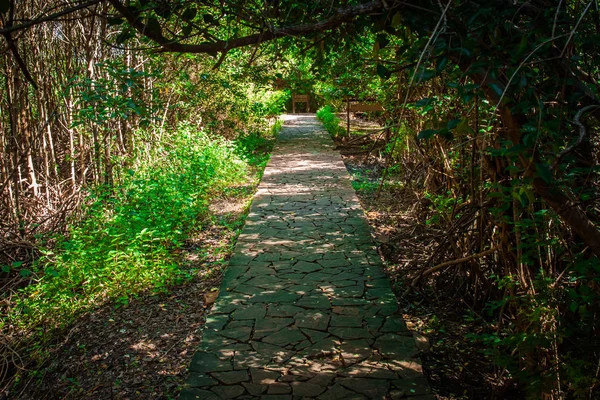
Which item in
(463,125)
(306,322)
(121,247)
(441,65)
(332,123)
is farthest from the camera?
(332,123)

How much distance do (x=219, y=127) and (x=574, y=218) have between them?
12055mm

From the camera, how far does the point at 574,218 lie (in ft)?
8.48

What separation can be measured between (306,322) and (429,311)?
1.19 metres

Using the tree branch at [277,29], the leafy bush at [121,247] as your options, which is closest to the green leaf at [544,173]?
the tree branch at [277,29]

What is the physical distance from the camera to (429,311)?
487cm

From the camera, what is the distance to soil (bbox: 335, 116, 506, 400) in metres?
3.76

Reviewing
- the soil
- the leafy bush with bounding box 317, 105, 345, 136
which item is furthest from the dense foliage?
the leafy bush with bounding box 317, 105, 345, 136

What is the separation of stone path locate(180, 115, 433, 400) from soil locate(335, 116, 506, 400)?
0.17m

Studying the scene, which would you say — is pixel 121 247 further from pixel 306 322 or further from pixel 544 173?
pixel 544 173

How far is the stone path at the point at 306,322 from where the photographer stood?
11.8 feet

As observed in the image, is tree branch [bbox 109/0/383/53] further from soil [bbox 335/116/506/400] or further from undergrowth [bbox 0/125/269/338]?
undergrowth [bbox 0/125/269/338]

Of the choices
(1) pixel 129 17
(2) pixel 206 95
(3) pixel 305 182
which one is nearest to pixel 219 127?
(2) pixel 206 95

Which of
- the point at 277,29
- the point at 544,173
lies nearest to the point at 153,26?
the point at 277,29

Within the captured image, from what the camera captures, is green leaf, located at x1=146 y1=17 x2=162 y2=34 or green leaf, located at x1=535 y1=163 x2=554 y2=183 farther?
green leaf, located at x1=146 y1=17 x2=162 y2=34
